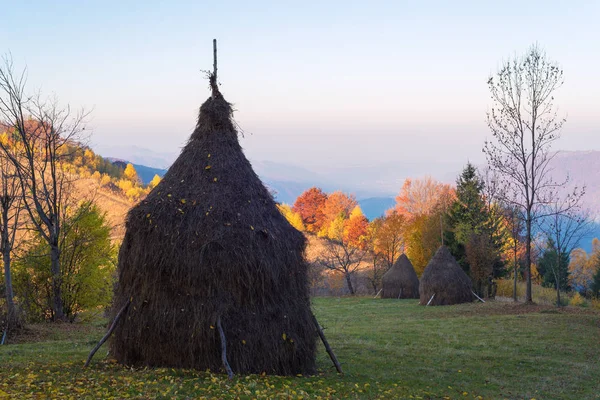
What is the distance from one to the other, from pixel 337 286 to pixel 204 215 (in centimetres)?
5621

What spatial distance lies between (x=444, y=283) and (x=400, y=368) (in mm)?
22897

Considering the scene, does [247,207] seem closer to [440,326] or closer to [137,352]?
[137,352]

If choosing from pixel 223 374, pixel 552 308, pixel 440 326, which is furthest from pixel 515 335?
pixel 223 374

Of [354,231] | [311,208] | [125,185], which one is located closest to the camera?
[354,231]

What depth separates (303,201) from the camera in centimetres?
10381

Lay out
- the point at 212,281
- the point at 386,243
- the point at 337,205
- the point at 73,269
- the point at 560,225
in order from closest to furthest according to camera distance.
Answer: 1. the point at 212,281
2. the point at 73,269
3. the point at 560,225
4. the point at 386,243
5. the point at 337,205

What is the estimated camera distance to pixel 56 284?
82.9 ft

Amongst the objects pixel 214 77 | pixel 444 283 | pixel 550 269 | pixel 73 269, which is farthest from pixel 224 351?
pixel 550 269

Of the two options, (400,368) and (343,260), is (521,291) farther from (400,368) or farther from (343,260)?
(400,368)

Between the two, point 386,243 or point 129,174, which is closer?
point 386,243

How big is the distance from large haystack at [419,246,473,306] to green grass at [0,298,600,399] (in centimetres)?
1066

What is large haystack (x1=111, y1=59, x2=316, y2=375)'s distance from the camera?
11.1 meters

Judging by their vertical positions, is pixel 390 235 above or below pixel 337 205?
below

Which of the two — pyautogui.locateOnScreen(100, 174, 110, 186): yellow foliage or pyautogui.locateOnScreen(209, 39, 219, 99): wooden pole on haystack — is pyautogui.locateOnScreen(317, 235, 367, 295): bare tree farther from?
pyautogui.locateOnScreen(209, 39, 219, 99): wooden pole on haystack
